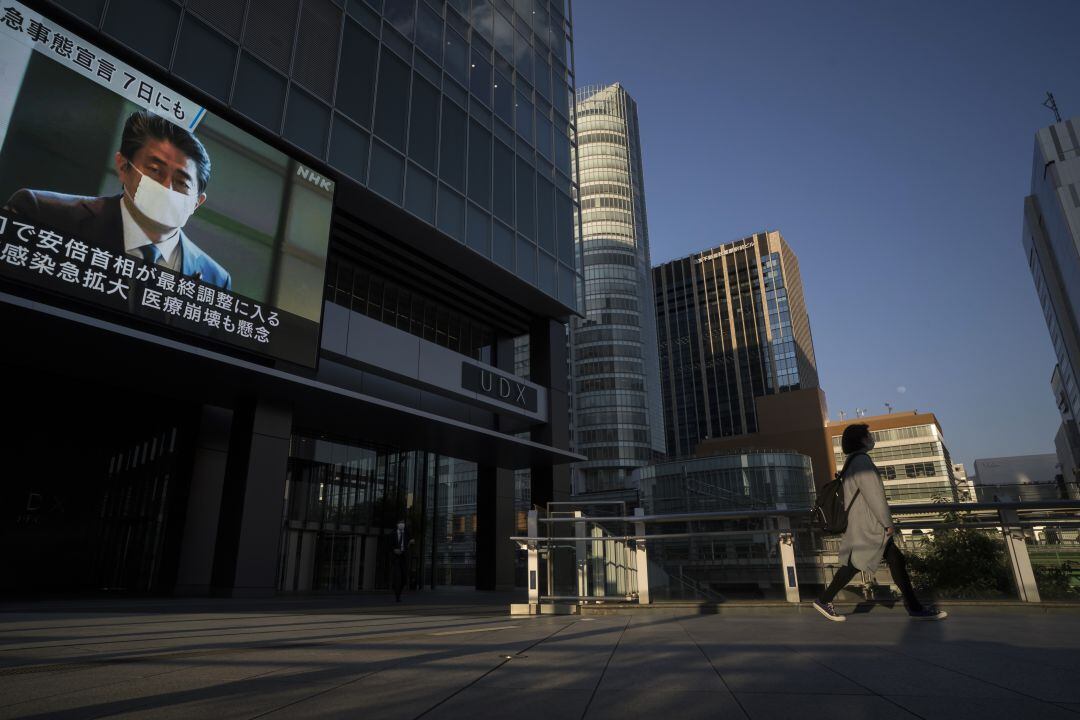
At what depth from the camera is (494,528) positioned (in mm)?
22266

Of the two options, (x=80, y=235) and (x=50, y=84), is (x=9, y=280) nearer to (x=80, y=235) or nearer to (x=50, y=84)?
(x=80, y=235)

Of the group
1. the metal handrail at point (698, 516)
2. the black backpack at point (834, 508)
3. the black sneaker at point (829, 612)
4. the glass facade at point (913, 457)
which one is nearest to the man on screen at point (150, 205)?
the metal handrail at point (698, 516)

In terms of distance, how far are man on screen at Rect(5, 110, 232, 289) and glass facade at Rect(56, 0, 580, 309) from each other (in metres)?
1.92

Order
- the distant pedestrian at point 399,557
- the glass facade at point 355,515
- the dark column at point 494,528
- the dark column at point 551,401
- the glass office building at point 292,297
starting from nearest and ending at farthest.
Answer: the glass office building at point 292,297 < the distant pedestrian at point 399,557 < the glass facade at point 355,515 < the dark column at point 494,528 < the dark column at point 551,401

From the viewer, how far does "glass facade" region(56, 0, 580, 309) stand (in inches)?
561

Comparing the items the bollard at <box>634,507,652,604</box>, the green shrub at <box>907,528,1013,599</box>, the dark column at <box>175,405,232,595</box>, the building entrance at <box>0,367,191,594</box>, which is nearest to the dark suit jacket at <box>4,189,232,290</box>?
the dark column at <box>175,405,232,595</box>

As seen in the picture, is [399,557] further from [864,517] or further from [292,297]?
[864,517]

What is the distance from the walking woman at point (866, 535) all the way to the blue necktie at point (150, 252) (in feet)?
41.6

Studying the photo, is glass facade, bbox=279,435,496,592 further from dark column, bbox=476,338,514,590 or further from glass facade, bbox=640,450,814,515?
glass facade, bbox=640,450,814,515

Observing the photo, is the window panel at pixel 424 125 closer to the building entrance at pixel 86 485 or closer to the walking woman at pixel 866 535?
the building entrance at pixel 86 485

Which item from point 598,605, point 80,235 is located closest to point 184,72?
point 80,235

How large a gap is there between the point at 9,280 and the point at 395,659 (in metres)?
10.2

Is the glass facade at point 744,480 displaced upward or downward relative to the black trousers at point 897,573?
upward

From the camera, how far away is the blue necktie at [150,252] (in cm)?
1177
